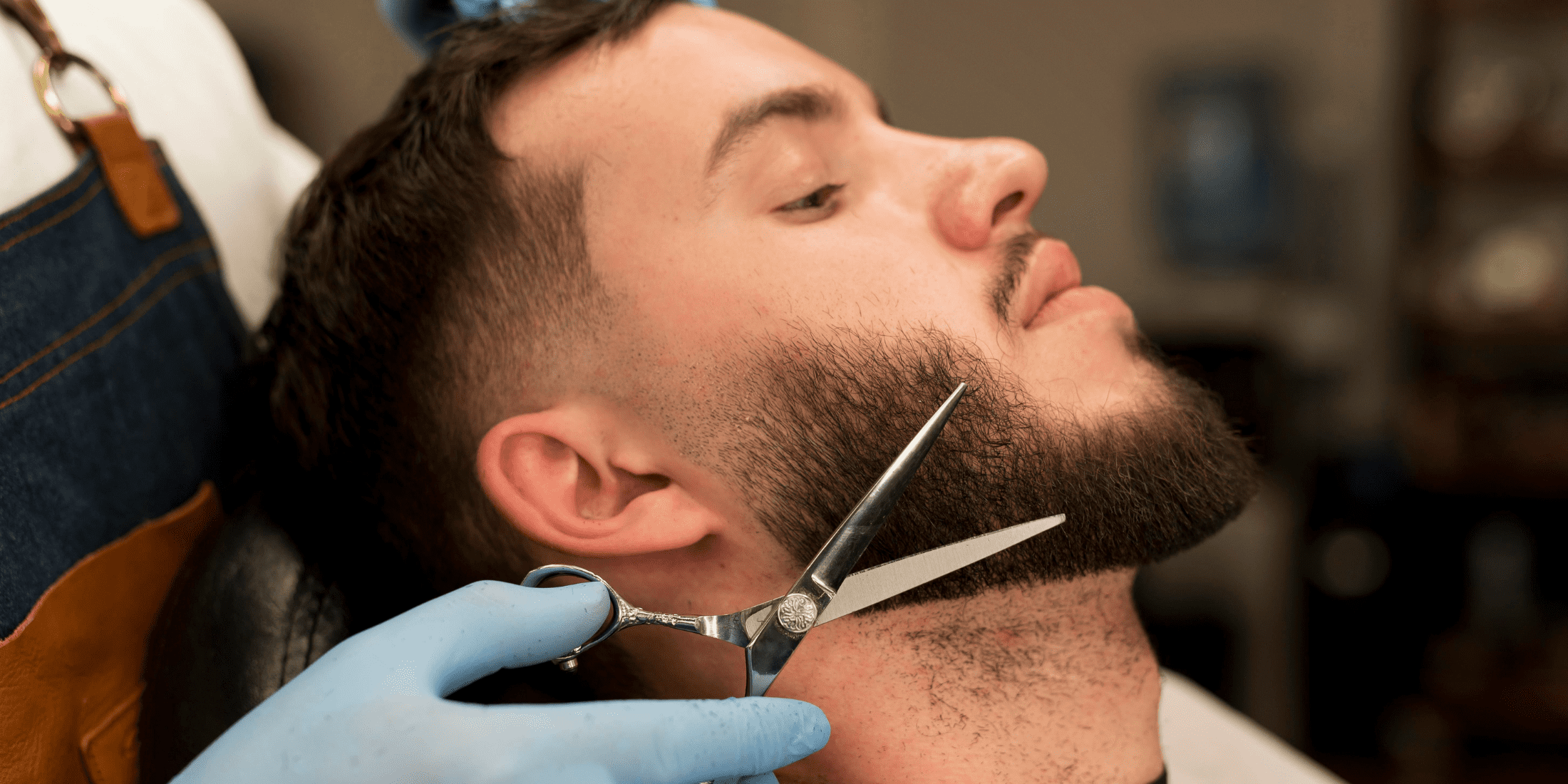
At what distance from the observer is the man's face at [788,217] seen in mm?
843

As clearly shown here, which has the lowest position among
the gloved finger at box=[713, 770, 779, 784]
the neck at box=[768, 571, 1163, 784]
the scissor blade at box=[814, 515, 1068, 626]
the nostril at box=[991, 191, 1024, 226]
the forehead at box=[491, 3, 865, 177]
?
the neck at box=[768, 571, 1163, 784]

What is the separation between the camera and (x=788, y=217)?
890mm

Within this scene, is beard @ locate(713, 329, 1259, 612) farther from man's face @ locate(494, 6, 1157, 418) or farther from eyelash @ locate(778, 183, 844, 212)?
eyelash @ locate(778, 183, 844, 212)

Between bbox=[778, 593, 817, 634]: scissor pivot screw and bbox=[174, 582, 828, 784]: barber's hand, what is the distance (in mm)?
52

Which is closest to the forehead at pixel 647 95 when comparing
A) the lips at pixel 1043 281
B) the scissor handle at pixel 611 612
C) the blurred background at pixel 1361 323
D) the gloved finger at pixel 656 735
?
the lips at pixel 1043 281

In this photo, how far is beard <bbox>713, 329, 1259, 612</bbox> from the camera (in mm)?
809

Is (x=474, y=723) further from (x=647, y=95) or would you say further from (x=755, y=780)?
(x=647, y=95)

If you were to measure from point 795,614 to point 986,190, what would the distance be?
17.9 inches

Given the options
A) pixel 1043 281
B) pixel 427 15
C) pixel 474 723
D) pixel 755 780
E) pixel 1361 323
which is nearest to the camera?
pixel 474 723

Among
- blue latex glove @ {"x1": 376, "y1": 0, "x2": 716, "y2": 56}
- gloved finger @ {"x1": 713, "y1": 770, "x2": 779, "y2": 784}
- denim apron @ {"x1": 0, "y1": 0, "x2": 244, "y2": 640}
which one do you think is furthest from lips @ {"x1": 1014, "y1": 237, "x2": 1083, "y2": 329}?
denim apron @ {"x1": 0, "y1": 0, "x2": 244, "y2": 640}

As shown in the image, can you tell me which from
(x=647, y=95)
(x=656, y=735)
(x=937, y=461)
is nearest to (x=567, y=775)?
(x=656, y=735)

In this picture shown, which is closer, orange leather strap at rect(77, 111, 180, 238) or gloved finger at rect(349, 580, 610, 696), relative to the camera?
gloved finger at rect(349, 580, 610, 696)

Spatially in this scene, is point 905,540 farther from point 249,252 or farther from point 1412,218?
point 1412,218

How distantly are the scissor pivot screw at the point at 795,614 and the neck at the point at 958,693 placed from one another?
0.44 feet
